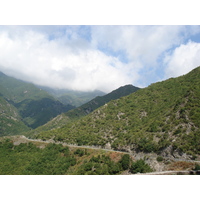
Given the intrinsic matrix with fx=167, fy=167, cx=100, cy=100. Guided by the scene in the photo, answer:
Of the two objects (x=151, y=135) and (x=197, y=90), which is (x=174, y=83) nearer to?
(x=197, y=90)

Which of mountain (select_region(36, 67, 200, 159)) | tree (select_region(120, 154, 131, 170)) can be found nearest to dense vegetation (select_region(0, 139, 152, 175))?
tree (select_region(120, 154, 131, 170))

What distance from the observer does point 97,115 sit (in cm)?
10088

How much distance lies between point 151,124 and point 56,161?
36.8 meters

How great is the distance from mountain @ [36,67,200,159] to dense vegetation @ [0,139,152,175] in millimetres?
14514

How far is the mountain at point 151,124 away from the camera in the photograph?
47.2m

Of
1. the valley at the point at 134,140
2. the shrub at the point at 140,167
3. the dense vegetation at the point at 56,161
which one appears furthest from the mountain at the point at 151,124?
the dense vegetation at the point at 56,161

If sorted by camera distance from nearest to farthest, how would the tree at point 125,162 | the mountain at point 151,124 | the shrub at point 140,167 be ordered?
the shrub at point 140,167, the tree at point 125,162, the mountain at point 151,124

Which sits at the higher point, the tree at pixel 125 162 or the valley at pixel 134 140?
the valley at pixel 134 140

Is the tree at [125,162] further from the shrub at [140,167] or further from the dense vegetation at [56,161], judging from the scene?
the shrub at [140,167]

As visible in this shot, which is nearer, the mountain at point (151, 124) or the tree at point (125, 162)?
the tree at point (125, 162)

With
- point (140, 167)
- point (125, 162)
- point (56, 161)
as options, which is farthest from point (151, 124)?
point (56, 161)

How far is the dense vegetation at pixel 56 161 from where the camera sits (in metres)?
37.3

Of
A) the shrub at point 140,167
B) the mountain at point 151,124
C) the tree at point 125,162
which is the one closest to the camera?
the shrub at point 140,167

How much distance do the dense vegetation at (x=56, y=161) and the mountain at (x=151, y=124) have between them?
14.5m
